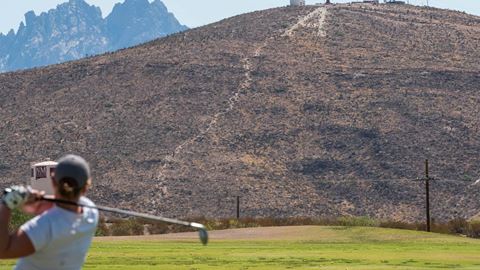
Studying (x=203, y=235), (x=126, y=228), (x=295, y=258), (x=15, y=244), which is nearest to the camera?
(x=15, y=244)

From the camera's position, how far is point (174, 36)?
532 feet

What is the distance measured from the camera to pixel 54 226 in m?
9.01

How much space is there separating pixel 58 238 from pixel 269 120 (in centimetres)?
12055

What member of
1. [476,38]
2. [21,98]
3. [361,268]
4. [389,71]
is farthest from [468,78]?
[361,268]

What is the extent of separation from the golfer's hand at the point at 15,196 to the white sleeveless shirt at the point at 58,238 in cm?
17

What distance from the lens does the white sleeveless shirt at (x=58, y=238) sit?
8.92 m

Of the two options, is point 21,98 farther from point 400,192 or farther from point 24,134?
point 400,192

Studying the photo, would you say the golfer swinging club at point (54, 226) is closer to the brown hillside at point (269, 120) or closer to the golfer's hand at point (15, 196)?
the golfer's hand at point (15, 196)

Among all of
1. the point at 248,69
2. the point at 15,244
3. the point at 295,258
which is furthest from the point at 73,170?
the point at 248,69

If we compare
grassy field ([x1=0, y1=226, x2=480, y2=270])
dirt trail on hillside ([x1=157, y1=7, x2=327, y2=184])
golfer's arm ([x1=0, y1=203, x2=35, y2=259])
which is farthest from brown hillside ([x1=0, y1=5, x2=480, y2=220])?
golfer's arm ([x1=0, y1=203, x2=35, y2=259])

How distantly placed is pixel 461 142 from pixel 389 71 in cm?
1736

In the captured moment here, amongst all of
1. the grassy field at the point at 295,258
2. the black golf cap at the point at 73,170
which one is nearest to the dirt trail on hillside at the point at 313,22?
the grassy field at the point at 295,258

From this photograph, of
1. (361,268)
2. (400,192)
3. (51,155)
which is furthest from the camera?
(51,155)

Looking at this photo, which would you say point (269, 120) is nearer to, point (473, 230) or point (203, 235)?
point (473, 230)
